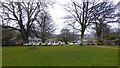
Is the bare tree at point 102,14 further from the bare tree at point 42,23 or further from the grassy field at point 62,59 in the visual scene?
the grassy field at point 62,59

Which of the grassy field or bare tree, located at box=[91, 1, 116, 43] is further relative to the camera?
bare tree, located at box=[91, 1, 116, 43]

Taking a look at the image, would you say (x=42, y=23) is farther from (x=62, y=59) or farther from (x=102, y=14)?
(x=62, y=59)

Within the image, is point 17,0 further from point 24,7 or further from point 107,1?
point 107,1

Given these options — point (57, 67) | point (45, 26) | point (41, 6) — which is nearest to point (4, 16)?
point (41, 6)

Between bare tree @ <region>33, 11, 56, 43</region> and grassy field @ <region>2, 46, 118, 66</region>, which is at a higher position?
bare tree @ <region>33, 11, 56, 43</region>

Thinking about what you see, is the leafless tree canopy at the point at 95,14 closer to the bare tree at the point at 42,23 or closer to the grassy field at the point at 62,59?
the bare tree at the point at 42,23

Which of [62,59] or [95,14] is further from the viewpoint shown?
[95,14]

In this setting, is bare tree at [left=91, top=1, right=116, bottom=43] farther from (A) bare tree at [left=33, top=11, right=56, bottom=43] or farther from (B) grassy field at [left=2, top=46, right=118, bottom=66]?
(B) grassy field at [left=2, top=46, right=118, bottom=66]

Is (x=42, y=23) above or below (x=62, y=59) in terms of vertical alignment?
above

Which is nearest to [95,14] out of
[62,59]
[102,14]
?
[102,14]

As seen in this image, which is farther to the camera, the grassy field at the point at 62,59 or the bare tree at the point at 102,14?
the bare tree at the point at 102,14

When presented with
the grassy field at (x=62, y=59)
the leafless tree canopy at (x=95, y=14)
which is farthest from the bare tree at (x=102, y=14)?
the grassy field at (x=62, y=59)

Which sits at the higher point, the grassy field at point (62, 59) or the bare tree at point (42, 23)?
the bare tree at point (42, 23)

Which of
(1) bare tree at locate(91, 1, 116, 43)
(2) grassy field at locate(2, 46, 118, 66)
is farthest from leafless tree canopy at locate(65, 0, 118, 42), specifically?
(2) grassy field at locate(2, 46, 118, 66)
